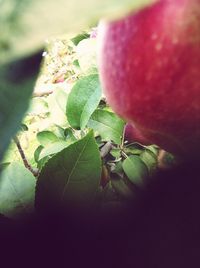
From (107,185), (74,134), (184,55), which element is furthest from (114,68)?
(74,134)

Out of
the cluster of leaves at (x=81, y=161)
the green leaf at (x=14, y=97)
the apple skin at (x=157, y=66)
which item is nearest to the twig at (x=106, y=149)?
the cluster of leaves at (x=81, y=161)

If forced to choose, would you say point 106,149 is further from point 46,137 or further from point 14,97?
point 14,97

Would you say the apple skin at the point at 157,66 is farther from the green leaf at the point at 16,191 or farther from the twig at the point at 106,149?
the twig at the point at 106,149

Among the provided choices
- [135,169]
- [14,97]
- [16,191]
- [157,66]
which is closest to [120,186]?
[135,169]

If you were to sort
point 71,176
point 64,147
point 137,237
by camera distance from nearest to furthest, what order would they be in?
point 137,237 → point 71,176 → point 64,147

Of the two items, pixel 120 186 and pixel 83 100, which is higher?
pixel 83 100

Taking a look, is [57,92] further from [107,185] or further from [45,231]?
[45,231]

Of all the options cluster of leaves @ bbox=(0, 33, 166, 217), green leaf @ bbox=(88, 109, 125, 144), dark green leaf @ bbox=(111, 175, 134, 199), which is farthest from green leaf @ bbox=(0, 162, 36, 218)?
green leaf @ bbox=(88, 109, 125, 144)
